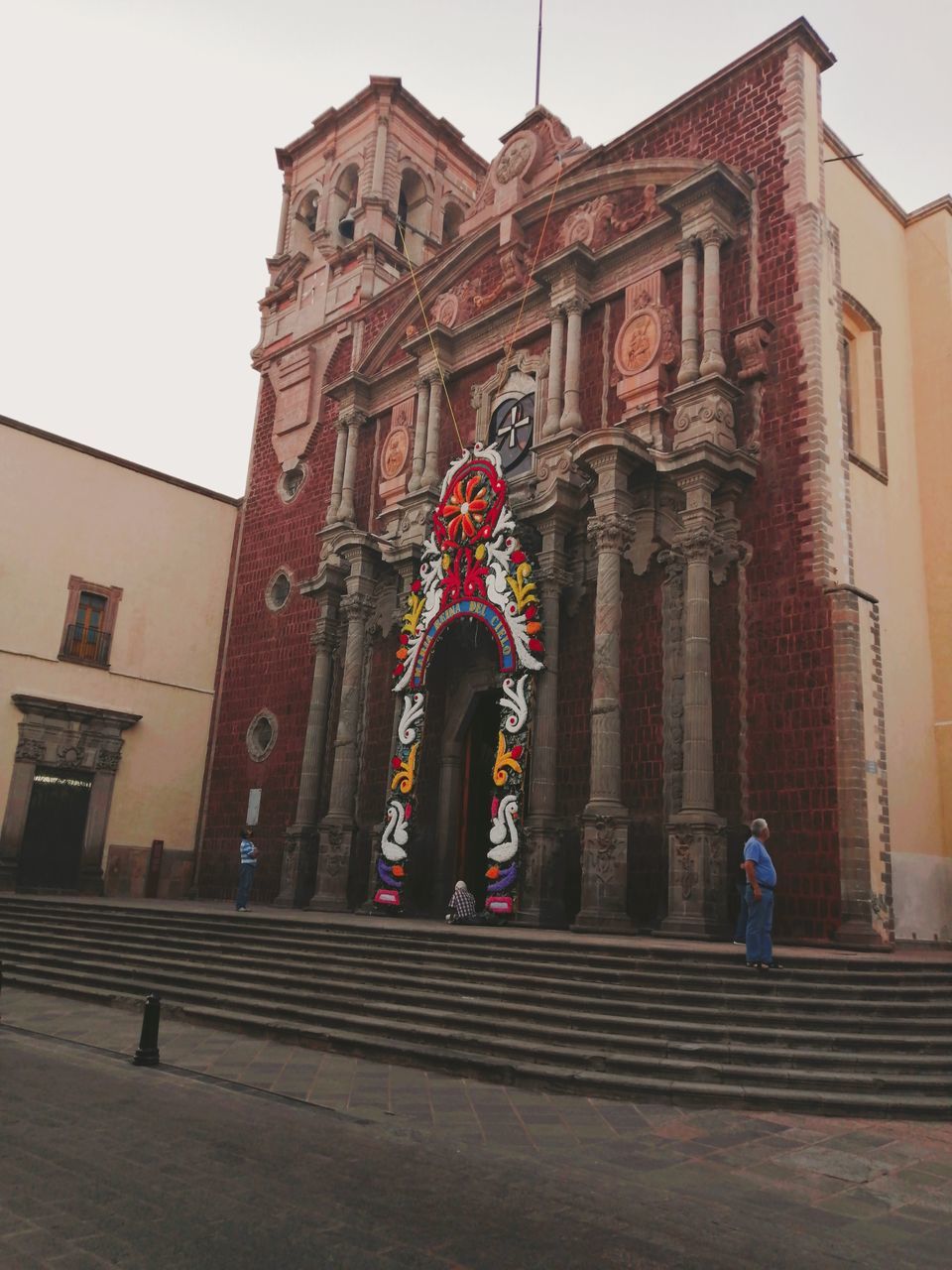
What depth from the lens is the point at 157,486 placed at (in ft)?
76.7

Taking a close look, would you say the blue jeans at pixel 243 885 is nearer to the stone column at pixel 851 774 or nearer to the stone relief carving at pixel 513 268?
the stone column at pixel 851 774

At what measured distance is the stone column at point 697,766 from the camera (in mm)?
12070

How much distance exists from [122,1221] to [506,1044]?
4434mm

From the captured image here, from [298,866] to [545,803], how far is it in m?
5.83

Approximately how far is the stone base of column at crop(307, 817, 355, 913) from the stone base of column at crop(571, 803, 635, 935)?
5.52m

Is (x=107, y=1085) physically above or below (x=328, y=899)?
below

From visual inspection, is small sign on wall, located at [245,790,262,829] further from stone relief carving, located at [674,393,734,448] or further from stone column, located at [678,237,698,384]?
stone column, located at [678,237,698,384]

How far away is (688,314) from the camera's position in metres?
14.9

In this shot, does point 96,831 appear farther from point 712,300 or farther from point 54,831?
point 712,300

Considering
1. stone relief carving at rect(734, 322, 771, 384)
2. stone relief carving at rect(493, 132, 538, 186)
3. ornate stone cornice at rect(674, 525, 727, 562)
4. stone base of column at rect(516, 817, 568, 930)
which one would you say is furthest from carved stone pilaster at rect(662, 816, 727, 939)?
stone relief carving at rect(493, 132, 538, 186)

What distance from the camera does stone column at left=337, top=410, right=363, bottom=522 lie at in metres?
20.8

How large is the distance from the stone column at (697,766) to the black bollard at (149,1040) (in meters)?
6.37

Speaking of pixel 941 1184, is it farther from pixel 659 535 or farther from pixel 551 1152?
pixel 659 535

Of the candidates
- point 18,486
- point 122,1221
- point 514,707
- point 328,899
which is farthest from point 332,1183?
point 18,486
